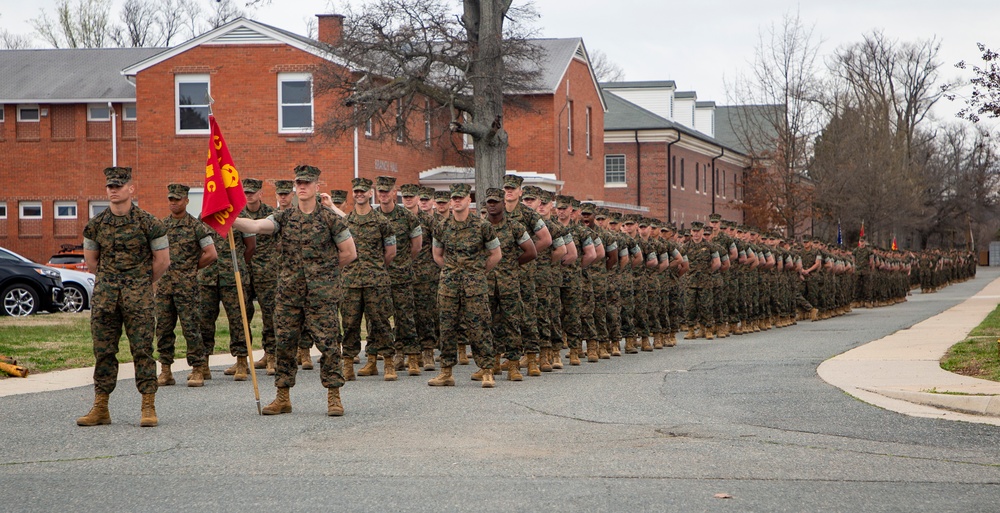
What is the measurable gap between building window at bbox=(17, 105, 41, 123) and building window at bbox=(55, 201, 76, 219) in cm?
328

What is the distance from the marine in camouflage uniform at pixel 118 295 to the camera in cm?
983

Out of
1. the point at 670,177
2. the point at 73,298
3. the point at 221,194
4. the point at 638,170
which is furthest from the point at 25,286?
the point at 670,177

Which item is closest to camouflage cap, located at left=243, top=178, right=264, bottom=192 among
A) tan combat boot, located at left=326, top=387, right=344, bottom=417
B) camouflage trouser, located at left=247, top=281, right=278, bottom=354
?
camouflage trouser, located at left=247, top=281, right=278, bottom=354

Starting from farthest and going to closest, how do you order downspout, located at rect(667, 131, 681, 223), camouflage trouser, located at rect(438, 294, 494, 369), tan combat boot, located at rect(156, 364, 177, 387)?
downspout, located at rect(667, 131, 681, 223), tan combat boot, located at rect(156, 364, 177, 387), camouflage trouser, located at rect(438, 294, 494, 369)

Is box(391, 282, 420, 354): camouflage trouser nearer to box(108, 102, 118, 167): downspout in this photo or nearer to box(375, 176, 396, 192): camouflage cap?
box(375, 176, 396, 192): camouflage cap

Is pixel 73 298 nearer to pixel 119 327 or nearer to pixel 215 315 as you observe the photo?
pixel 215 315

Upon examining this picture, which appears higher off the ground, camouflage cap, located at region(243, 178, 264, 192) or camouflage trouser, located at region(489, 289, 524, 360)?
camouflage cap, located at region(243, 178, 264, 192)

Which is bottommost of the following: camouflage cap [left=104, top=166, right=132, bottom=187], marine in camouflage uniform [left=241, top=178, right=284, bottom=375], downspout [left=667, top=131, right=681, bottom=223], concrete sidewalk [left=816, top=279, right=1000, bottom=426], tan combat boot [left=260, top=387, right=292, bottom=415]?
concrete sidewalk [left=816, top=279, right=1000, bottom=426]

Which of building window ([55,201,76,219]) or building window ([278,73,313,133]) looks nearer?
building window ([278,73,313,133])

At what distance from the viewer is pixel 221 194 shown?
1084cm

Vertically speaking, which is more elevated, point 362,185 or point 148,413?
point 362,185

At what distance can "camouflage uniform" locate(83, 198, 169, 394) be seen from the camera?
9.83 m

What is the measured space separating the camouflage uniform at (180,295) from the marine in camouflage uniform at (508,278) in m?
3.16

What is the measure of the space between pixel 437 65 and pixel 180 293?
830 inches
